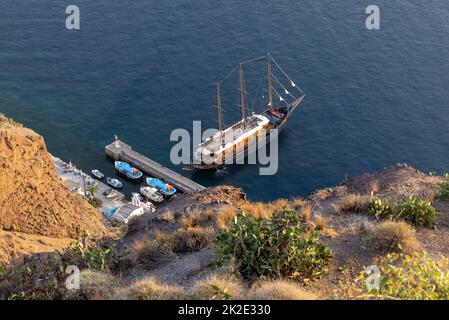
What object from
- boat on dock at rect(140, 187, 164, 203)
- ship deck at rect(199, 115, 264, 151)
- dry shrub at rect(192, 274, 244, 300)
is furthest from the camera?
ship deck at rect(199, 115, 264, 151)

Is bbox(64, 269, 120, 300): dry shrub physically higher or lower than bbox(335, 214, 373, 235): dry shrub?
lower

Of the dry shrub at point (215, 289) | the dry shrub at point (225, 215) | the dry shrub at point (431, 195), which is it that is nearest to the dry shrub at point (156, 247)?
the dry shrub at point (225, 215)

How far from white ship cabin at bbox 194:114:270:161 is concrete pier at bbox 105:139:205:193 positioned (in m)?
3.59

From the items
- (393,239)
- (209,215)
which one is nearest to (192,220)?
(209,215)

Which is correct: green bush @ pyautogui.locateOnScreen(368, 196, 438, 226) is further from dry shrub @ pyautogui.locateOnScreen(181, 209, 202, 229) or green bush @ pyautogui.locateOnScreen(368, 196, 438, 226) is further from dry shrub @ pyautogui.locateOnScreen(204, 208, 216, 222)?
dry shrub @ pyautogui.locateOnScreen(181, 209, 202, 229)

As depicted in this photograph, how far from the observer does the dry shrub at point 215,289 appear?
59.2 feet

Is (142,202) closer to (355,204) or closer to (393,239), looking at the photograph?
(355,204)

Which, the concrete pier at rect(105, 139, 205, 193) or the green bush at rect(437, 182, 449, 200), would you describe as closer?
the green bush at rect(437, 182, 449, 200)

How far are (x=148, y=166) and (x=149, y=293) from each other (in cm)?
5776

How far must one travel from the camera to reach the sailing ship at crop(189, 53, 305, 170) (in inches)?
2975

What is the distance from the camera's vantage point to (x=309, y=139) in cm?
7862

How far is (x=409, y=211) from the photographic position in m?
Result: 24.7

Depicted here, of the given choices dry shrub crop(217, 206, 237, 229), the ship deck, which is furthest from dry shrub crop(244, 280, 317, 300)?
the ship deck

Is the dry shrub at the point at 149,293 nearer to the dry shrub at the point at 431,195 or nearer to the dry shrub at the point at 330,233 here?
the dry shrub at the point at 330,233
